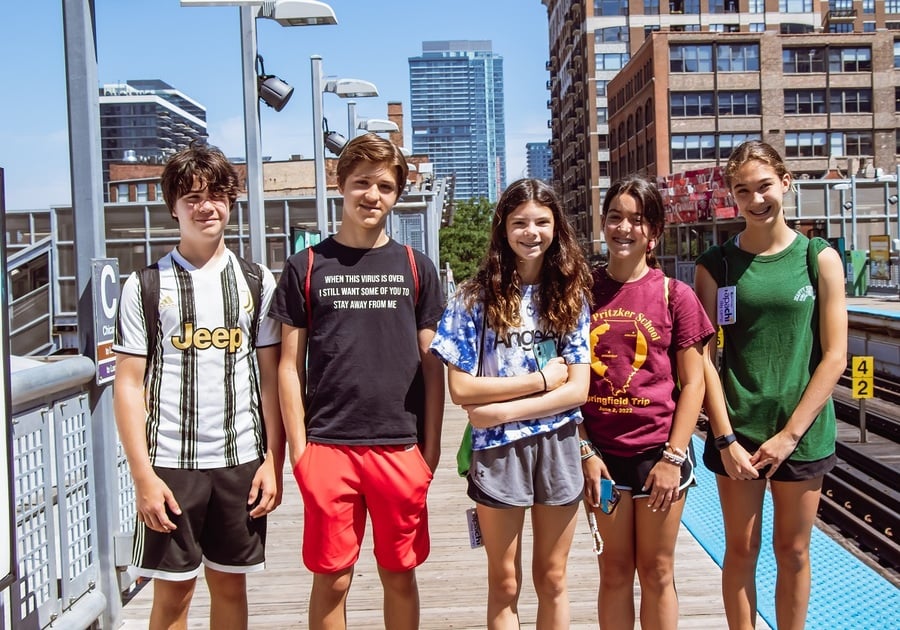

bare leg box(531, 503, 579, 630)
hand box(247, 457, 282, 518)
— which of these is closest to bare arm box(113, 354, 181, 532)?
hand box(247, 457, 282, 518)

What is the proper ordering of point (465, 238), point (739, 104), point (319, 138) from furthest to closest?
1. point (739, 104)
2. point (465, 238)
3. point (319, 138)

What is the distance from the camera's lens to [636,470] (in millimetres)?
3439

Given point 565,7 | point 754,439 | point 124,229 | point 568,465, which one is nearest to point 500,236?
point 568,465

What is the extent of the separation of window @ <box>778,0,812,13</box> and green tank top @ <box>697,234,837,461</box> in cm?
9200

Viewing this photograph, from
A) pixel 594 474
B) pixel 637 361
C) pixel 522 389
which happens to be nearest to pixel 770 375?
pixel 637 361

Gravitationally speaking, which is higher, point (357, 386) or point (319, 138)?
point (319, 138)

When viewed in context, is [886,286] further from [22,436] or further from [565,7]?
[565,7]

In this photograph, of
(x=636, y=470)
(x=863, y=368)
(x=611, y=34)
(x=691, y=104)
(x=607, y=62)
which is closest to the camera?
(x=636, y=470)

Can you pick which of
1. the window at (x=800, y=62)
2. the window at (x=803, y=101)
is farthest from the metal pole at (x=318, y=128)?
the window at (x=800, y=62)

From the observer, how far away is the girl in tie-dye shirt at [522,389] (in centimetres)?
329

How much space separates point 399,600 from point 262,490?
0.68m

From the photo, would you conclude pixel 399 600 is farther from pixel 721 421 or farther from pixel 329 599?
pixel 721 421

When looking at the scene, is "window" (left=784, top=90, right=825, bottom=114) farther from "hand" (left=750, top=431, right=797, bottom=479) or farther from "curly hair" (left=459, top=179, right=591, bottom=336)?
"curly hair" (left=459, top=179, right=591, bottom=336)

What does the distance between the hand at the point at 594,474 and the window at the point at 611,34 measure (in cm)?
9161
